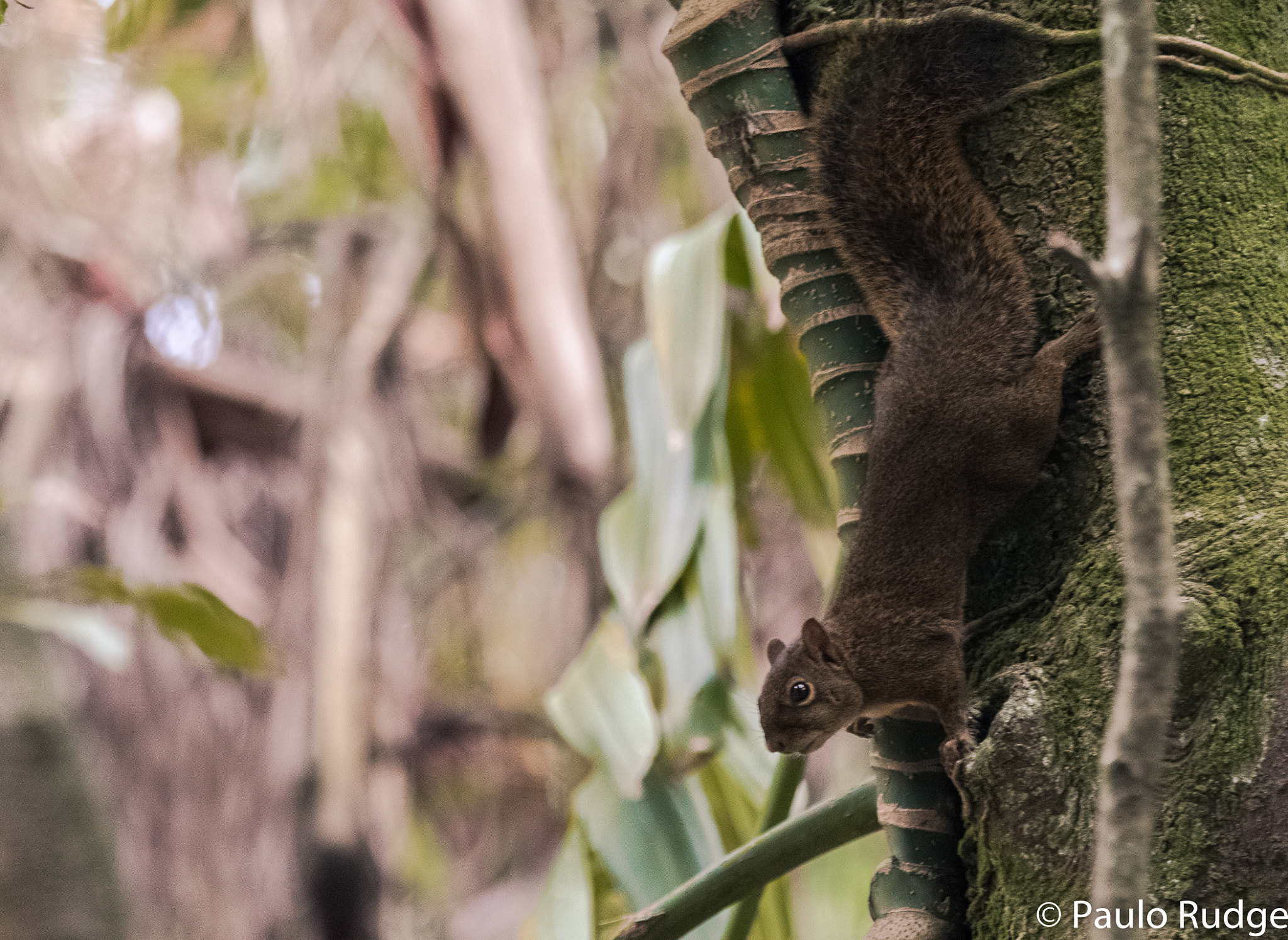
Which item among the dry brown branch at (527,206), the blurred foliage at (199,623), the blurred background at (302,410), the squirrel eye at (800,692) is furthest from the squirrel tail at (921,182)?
the dry brown branch at (527,206)

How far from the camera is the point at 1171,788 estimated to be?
2.19ft

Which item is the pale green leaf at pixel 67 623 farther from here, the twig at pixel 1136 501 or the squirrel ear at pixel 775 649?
Answer: the twig at pixel 1136 501

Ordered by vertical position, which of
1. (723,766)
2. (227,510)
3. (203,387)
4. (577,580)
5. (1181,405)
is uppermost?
(203,387)

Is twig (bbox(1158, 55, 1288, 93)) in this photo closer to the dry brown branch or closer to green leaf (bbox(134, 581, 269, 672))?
green leaf (bbox(134, 581, 269, 672))

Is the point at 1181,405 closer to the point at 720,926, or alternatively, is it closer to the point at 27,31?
the point at 720,926

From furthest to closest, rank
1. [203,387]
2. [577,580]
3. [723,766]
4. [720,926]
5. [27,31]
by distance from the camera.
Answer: [203,387], [577,580], [27,31], [723,766], [720,926]

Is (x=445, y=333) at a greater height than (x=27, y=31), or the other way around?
(x=445, y=333)

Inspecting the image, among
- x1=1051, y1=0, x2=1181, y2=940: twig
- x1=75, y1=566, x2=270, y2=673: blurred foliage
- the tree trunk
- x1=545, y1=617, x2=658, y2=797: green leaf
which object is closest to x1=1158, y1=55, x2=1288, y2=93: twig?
the tree trunk

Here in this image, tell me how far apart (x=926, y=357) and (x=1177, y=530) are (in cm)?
36

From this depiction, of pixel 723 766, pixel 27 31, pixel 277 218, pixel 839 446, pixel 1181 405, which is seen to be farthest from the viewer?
pixel 277 218

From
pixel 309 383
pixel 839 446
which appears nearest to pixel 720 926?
pixel 839 446

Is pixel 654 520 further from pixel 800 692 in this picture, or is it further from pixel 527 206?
pixel 527 206

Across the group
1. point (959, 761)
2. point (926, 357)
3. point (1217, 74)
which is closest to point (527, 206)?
point (926, 357)

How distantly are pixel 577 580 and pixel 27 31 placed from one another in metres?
2.02
